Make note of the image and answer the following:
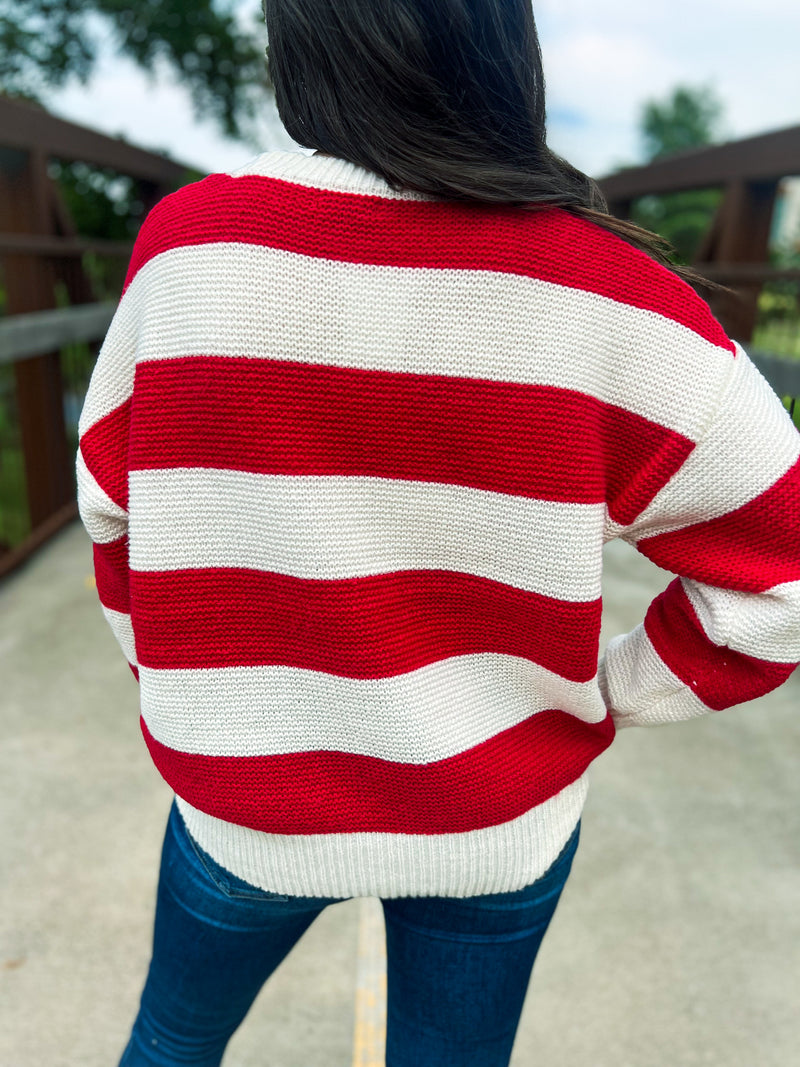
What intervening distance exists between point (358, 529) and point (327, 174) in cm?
32

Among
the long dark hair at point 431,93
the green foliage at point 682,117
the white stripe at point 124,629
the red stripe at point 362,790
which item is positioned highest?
the long dark hair at point 431,93

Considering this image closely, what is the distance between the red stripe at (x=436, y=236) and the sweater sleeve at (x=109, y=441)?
14 cm

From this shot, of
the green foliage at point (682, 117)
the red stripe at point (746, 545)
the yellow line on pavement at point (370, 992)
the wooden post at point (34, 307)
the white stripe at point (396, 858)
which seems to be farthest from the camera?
the green foliage at point (682, 117)

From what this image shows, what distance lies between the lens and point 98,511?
953mm

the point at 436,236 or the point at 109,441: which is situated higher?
the point at 436,236

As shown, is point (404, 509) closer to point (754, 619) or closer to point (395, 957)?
point (754, 619)

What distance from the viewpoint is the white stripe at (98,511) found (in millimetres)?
943

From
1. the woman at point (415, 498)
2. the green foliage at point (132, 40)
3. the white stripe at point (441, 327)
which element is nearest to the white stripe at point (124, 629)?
the woman at point (415, 498)

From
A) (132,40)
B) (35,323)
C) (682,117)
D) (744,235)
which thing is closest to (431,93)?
(35,323)

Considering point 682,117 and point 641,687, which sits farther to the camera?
point 682,117

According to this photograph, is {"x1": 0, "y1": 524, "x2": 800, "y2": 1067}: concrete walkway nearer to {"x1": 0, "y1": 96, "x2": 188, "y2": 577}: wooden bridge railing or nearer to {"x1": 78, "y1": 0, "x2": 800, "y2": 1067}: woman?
{"x1": 78, "y1": 0, "x2": 800, "y2": 1067}: woman

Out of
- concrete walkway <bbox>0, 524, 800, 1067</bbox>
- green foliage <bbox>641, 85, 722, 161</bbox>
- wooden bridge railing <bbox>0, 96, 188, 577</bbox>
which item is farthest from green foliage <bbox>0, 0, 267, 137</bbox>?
green foliage <bbox>641, 85, 722, 161</bbox>

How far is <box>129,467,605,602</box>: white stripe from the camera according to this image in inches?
33.1

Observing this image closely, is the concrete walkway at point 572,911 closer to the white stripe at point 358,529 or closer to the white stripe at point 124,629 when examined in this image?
the white stripe at point 124,629
